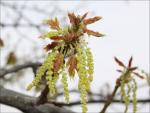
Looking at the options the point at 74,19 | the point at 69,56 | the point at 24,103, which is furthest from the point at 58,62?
the point at 24,103

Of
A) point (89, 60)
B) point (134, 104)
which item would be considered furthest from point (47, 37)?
point (134, 104)

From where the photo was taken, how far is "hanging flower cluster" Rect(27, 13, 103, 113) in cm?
115

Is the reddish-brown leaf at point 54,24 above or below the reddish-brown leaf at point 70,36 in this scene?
above

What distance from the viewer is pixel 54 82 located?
1189 millimetres

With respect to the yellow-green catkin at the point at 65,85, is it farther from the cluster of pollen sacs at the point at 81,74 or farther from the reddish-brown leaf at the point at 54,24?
the reddish-brown leaf at the point at 54,24

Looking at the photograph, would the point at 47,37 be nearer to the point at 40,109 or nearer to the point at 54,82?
the point at 54,82

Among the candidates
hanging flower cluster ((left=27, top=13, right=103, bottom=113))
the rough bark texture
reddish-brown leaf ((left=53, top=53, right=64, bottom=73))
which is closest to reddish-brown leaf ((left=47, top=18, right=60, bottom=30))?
hanging flower cluster ((left=27, top=13, right=103, bottom=113))

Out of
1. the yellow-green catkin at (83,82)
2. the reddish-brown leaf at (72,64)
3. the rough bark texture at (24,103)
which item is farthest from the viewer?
the rough bark texture at (24,103)

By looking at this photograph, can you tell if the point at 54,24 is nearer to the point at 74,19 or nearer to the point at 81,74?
the point at 74,19

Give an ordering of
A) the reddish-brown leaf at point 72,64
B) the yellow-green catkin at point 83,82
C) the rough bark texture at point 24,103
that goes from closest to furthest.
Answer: the yellow-green catkin at point 83,82, the reddish-brown leaf at point 72,64, the rough bark texture at point 24,103

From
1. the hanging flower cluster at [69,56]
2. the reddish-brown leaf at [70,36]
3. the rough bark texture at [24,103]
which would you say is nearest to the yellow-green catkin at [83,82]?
the hanging flower cluster at [69,56]

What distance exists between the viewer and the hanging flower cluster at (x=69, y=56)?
115 centimetres

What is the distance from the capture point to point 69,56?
127cm

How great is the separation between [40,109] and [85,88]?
71 centimetres
